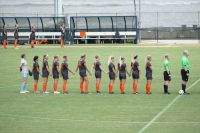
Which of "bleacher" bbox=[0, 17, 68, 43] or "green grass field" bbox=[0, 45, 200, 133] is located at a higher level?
"bleacher" bbox=[0, 17, 68, 43]

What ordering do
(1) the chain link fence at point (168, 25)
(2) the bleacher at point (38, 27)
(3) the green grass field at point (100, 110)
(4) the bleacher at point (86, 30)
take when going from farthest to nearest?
(1) the chain link fence at point (168, 25), (2) the bleacher at point (38, 27), (4) the bleacher at point (86, 30), (3) the green grass field at point (100, 110)

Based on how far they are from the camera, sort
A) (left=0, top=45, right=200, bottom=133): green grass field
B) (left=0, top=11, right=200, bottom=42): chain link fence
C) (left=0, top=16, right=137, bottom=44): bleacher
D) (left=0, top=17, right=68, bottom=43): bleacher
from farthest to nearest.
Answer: (left=0, top=11, right=200, bottom=42): chain link fence → (left=0, top=17, right=68, bottom=43): bleacher → (left=0, top=16, right=137, bottom=44): bleacher → (left=0, top=45, right=200, bottom=133): green grass field

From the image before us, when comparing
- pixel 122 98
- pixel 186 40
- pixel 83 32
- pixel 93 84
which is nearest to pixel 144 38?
pixel 186 40

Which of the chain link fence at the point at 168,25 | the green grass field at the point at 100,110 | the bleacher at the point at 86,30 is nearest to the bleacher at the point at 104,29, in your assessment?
the bleacher at the point at 86,30

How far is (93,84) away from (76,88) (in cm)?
201

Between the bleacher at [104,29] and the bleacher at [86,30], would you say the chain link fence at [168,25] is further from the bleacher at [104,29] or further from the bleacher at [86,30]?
the bleacher at [104,29]

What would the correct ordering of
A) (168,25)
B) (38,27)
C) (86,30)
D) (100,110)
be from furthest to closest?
1. (168,25)
2. (38,27)
3. (86,30)
4. (100,110)

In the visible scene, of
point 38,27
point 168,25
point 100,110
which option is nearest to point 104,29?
point 38,27

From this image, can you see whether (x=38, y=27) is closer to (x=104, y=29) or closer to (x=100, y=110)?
(x=104, y=29)

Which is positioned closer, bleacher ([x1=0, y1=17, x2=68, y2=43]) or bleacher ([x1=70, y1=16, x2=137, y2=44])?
bleacher ([x1=70, y1=16, x2=137, y2=44])

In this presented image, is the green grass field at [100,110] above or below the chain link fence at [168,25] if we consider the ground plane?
below

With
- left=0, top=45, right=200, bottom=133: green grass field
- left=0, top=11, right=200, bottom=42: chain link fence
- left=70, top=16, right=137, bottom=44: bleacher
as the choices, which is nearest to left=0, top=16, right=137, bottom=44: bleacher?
left=70, top=16, right=137, bottom=44: bleacher

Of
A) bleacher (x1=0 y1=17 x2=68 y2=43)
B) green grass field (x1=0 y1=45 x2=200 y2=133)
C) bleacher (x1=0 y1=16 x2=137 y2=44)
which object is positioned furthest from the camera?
bleacher (x1=0 y1=17 x2=68 y2=43)

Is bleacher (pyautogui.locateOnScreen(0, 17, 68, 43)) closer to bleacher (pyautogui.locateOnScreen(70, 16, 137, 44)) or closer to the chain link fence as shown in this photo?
bleacher (pyautogui.locateOnScreen(70, 16, 137, 44))
